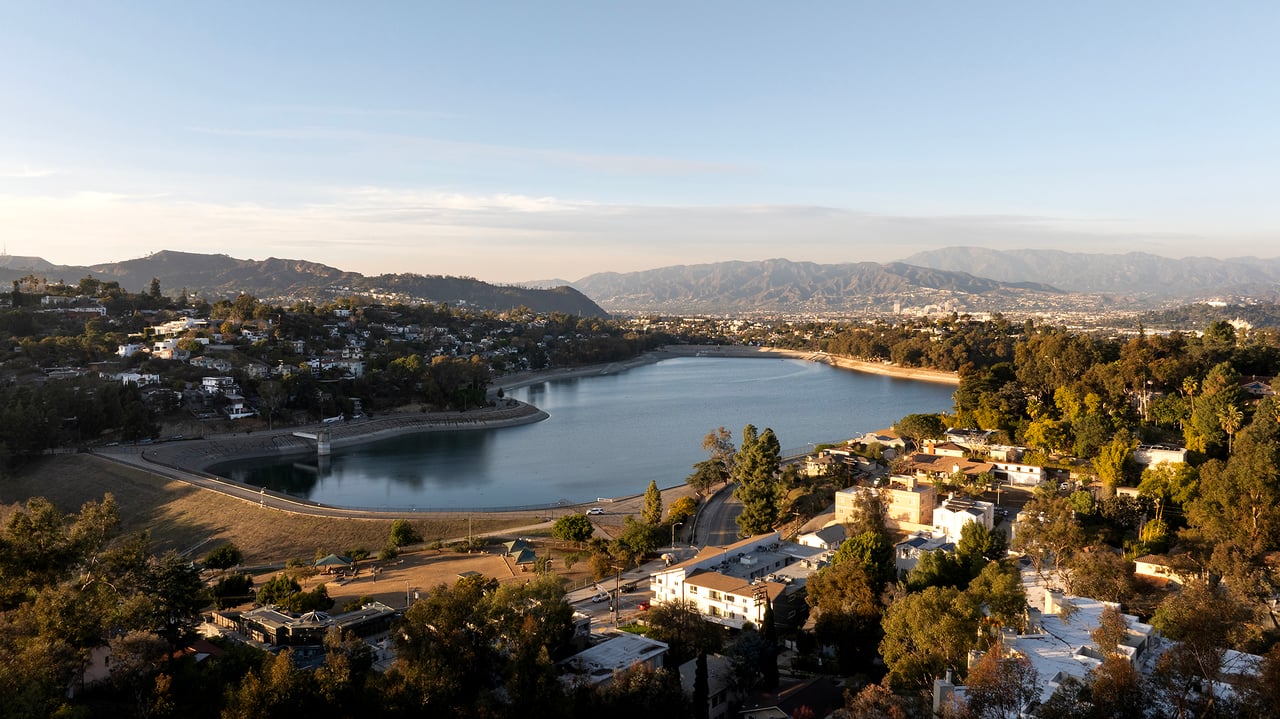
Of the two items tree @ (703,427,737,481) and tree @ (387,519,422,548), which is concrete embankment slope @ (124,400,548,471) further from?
tree @ (703,427,737,481)

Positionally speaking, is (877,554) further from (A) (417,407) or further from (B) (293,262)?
(B) (293,262)

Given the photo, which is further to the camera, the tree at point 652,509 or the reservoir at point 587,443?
the reservoir at point 587,443

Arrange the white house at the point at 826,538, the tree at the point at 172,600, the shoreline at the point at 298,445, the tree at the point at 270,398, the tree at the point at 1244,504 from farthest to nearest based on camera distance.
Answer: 1. the tree at the point at 270,398
2. the shoreline at the point at 298,445
3. the white house at the point at 826,538
4. the tree at the point at 1244,504
5. the tree at the point at 172,600

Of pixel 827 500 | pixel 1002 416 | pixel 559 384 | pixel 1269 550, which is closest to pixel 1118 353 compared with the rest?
pixel 1002 416

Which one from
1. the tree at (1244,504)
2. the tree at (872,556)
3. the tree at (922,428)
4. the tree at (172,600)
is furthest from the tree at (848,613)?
the tree at (922,428)

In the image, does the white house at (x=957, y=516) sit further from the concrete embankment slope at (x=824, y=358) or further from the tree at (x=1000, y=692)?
the concrete embankment slope at (x=824, y=358)

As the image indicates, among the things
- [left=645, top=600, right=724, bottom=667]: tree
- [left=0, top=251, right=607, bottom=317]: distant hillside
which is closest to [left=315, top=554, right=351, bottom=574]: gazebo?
[left=645, top=600, right=724, bottom=667]: tree

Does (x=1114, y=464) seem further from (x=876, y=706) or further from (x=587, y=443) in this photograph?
(x=587, y=443)

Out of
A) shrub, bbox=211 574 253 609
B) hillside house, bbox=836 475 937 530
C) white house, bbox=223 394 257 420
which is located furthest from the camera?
white house, bbox=223 394 257 420
